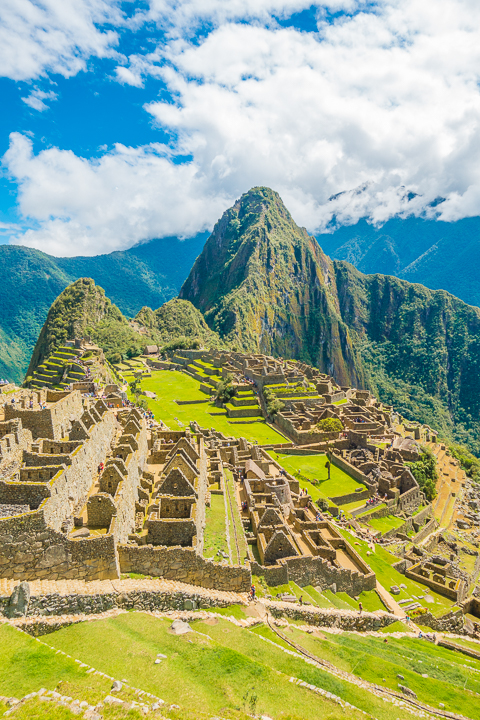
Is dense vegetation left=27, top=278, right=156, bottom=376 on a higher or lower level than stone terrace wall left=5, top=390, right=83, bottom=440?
higher

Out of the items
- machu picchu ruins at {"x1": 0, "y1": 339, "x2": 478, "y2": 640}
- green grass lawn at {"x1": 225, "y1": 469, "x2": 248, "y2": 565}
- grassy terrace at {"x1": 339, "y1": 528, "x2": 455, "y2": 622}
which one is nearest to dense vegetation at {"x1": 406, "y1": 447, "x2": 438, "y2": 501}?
machu picchu ruins at {"x1": 0, "y1": 339, "x2": 478, "y2": 640}

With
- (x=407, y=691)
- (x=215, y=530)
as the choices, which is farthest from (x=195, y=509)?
(x=407, y=691)

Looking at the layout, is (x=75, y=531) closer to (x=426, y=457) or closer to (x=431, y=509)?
(x=431, y=509)

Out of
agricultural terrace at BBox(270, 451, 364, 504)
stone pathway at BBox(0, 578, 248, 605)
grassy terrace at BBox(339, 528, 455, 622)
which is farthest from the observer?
agricultural terrace at BBox(270, 451, 364, 504)

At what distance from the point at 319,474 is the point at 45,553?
3322cm

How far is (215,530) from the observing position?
21141 mm

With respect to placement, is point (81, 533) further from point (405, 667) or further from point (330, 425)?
point (330, 425)

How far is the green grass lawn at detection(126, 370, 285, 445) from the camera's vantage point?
181 ft

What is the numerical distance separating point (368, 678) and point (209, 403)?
56746 millimetres

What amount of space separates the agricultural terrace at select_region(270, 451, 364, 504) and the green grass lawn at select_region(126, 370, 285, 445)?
6.02 metres

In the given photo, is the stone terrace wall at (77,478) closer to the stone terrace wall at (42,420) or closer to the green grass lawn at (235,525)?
the stone terrace wall at (42,420)

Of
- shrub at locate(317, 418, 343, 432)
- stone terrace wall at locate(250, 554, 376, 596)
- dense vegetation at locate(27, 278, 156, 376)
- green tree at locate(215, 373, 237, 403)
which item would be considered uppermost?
dense vegetation at locate(27, 278, 156, 376)

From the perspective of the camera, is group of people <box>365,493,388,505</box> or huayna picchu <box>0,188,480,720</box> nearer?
huayna picchu <box>0,188,480,720</box>

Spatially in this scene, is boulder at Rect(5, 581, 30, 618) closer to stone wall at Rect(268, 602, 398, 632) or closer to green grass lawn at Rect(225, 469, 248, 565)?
green grass lawn at Rect(225, 469, 248, 565)
